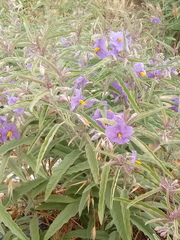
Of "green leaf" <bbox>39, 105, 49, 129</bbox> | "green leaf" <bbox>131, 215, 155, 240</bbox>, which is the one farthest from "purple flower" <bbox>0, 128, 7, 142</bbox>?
"green leaf" <bbox>131, 215, 155, 240</bbox>

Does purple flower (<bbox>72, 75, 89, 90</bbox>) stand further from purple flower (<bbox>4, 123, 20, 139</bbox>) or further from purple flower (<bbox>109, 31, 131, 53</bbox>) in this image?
purple flower (<bbox>4, 123, 20, 139</bbox>)

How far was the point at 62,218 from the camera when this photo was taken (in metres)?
1.32

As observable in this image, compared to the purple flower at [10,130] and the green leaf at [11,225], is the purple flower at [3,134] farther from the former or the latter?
the green leaf at [11,225]

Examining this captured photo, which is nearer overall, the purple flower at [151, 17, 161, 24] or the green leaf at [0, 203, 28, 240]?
the green leaf at [0, 203, 28, 240]

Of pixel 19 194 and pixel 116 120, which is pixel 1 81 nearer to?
pixel 19 194

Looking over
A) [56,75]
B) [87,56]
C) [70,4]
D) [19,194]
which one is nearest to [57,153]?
[19,194]

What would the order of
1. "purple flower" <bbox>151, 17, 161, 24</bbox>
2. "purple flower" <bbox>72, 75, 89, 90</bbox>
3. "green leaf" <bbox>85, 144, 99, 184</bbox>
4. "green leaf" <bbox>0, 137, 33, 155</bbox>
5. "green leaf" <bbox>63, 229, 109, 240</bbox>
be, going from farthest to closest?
"purple flower" <bbox>151, 17, 161, 24</bbox>, "green leaf" <bbox>63, 229, 109, 240</bbox>, "purple flower" <bbox>72, 75, 89, 90</bbox>, "green leaf" <bbox>0, 137, 33, 155</bbox>, "green leaf" <bbox>85, 144, 99, 184</bbox>

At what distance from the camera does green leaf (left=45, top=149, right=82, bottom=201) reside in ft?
3.89

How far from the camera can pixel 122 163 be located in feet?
3.64

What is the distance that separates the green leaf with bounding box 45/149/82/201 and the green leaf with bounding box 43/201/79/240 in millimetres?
Result: 181

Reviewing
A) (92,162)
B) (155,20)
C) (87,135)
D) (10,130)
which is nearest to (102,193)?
(92,162)

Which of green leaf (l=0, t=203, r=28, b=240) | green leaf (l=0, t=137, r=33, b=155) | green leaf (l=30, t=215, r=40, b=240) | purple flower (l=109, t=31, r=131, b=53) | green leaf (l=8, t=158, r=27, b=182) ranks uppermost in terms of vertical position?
purple flower (l=109, t=31, r=131, b=53)

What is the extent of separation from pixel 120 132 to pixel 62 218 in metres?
0.48

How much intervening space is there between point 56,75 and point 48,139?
278 mm
